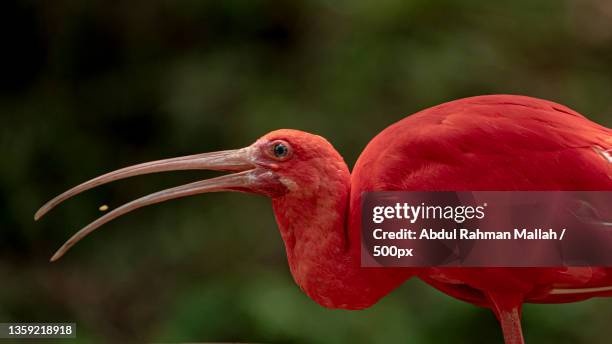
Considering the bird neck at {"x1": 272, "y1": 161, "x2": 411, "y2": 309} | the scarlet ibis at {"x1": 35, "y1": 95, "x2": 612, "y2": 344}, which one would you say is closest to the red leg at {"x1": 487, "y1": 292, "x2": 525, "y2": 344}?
the scarlet ibis at {"x1": 35, "y1": 95, "x2": 612, "y2": 344}

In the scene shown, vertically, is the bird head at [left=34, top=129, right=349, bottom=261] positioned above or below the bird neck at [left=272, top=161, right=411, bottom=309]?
above

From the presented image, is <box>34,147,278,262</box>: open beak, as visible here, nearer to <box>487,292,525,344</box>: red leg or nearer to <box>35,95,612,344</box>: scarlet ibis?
<box>35,95,612,344</box>: scarlet ibis

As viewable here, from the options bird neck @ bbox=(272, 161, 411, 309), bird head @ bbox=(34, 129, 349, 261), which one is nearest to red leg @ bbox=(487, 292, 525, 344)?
bird neck @ bbox=(272, 161, 411, 309)

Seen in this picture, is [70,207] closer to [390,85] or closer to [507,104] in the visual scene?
[390,85]

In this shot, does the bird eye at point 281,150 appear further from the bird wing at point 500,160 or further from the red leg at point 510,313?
the red leg at point 510,313

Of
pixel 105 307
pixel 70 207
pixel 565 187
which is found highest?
pixel 565 187

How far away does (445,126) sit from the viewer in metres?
0.92

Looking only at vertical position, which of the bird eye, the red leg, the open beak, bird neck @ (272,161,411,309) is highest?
the bird eye

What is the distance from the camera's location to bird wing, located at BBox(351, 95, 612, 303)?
897mm

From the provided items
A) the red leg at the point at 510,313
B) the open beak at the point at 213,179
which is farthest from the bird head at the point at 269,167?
the red leg at the point at 510,313

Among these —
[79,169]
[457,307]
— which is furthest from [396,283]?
[79,169]

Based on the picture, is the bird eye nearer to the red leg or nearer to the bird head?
the bird head

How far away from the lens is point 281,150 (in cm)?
95

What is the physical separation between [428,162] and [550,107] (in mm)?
155
